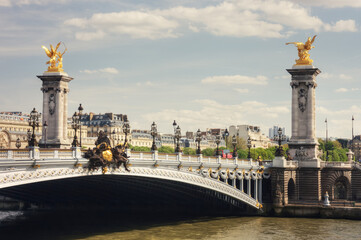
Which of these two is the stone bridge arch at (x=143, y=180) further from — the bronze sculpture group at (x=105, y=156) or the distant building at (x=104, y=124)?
the distant building at (x=104, y=124)

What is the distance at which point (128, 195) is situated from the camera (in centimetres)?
6538

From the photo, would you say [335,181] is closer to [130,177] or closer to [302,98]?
[302,98]

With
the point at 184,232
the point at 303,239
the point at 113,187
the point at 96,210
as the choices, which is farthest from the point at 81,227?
the point at 303,239

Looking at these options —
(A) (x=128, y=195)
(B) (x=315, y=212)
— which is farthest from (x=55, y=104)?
(B) (x=315, y=212)

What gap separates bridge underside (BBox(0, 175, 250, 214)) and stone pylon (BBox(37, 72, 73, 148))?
7.61 metres

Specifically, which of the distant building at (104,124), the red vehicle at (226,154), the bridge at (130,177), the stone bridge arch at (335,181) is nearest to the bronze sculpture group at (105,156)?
the bridge at (130,177)

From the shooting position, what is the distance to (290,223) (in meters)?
64.6

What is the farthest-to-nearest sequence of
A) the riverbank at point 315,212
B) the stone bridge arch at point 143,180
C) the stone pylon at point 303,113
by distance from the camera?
1. the stone pylon at point 303,113
2. the riverbank at point 315,212
3. the stone bridge arch at point 143,180

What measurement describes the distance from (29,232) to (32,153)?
65.5ft

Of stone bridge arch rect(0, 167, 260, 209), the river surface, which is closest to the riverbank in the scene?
the river surface

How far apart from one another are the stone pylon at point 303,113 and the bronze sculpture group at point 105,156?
38.5 metres

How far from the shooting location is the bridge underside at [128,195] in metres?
55.0

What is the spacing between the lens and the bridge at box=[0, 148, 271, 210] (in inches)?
1494

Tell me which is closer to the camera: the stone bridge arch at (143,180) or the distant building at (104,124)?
the stone bridge arch at (143,180)
